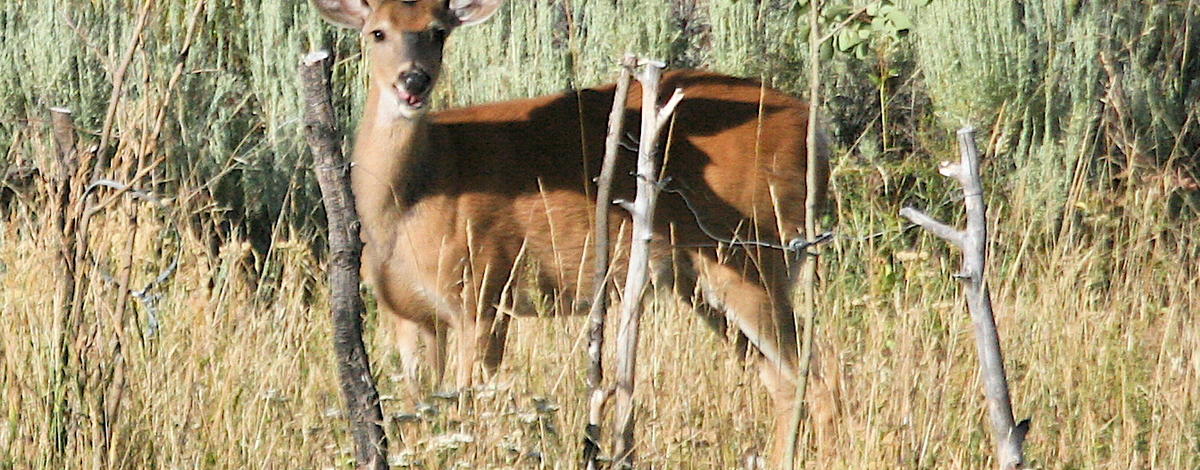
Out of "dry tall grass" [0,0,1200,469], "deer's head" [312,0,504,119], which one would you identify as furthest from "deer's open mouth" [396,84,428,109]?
"dry tall grass" [0,0,1200,469]

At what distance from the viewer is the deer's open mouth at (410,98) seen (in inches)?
235

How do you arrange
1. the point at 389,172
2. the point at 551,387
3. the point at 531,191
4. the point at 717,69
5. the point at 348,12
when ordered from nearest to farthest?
the point at 551,387 < the point at 389,172 < the point at 348,12 < the point at 531,191 < the point at 717,69

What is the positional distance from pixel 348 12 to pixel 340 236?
2.94 m

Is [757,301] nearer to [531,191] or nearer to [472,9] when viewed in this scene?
[531,191]

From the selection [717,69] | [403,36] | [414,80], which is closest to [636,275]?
[414,80]

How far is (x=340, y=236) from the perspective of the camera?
3.39 m

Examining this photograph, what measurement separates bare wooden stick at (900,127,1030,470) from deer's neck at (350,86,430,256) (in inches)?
114

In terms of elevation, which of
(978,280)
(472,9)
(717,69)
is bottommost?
(978,280)

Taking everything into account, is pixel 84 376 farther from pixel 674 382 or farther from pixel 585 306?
pixel 585 306

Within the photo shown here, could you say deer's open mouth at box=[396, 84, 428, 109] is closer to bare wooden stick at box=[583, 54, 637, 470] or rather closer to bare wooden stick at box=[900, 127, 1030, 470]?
bare wooden stick at box=[583, 54, 637, 470]

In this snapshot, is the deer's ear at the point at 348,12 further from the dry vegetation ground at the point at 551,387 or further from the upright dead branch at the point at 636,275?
the upright dead branch at the point at 636,275

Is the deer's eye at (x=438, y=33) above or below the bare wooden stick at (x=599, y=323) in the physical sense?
above

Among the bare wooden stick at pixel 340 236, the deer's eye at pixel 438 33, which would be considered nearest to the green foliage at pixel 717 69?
the deer's eye at pixel 438 33

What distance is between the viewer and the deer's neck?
6.07m
